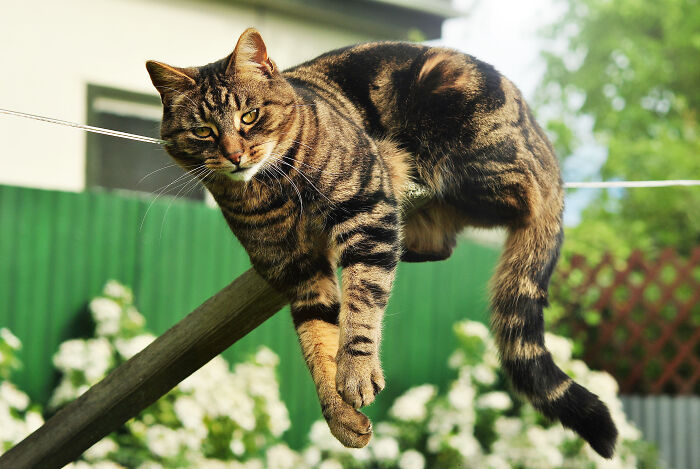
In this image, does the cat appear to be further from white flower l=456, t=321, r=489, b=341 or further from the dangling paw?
white flower l=456, t=321, r=489, b=341

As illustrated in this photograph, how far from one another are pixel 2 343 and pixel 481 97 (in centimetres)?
205

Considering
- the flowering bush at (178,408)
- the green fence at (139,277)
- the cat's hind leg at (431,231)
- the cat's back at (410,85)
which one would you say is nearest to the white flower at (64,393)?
the flowering bush at (178,408)

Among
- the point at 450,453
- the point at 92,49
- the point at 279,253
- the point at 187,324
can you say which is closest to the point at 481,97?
the point at 279,253

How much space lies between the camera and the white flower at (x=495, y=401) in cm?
347

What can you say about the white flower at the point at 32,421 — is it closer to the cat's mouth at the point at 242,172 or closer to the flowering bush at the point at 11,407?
the flowering bush at the point at 11,407

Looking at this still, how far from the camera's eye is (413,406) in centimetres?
352

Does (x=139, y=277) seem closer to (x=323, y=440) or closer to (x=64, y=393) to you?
(x=64, y=393)

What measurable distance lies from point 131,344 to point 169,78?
73.5 inches

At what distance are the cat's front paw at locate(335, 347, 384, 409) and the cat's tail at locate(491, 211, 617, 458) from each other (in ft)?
1.01

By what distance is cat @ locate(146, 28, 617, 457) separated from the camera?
1.21m

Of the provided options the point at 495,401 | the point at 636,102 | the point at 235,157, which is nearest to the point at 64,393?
the point at 495,401

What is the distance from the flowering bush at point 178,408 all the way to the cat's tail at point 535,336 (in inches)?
67.7

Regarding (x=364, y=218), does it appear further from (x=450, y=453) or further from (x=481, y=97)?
(x=450, y=453)

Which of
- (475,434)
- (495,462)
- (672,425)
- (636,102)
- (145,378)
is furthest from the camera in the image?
(636,102)
